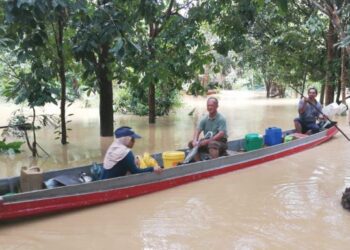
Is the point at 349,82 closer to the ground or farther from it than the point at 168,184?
farther from it

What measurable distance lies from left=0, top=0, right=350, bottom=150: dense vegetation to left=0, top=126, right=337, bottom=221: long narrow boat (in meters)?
1.76

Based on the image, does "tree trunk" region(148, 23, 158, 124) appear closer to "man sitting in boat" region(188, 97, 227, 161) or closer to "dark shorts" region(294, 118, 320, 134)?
"man sitting in boat" region(188, 97, 227, 161)

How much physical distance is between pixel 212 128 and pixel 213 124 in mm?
74

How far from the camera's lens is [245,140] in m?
8.92

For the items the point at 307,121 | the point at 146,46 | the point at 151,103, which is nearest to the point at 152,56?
the point at 146,46

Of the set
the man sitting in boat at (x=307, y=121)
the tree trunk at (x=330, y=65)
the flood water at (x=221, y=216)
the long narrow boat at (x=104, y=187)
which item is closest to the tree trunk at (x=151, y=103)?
the man sitting in boat at (x=307, y=121)

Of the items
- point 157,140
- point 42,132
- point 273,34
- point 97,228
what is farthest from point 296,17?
point 97,228

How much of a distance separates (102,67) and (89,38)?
10.3 ft

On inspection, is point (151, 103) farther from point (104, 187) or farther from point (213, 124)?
point (104, 187)

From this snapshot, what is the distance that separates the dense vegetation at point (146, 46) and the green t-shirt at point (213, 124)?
187 centimetres

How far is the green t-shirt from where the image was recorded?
25.3ft

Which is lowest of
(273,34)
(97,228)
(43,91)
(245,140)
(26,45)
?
(97,228)

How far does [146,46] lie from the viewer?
9820mm

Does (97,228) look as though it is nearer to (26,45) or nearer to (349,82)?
(26,45)
